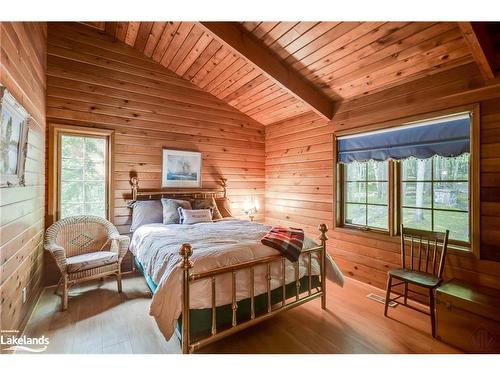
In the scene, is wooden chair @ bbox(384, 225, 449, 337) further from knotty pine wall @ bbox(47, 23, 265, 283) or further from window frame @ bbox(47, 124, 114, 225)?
window frame @ bbox(47, 124, 114, 225)

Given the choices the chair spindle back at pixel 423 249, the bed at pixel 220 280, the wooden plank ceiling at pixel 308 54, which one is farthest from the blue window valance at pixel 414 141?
the bed at pixel 220 280

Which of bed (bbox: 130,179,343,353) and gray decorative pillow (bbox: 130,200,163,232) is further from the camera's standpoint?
gray decorative pillow (bbox: 130,200,163,232)

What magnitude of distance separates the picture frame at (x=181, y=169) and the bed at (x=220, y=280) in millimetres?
1441

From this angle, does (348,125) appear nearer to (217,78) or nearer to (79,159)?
(217,78)

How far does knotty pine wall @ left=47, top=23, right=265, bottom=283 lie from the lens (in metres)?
3.05

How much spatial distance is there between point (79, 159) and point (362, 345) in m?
3.65

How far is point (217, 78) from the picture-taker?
368cm

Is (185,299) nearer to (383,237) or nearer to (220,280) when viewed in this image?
(220,280)

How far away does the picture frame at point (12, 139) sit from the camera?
1425mm

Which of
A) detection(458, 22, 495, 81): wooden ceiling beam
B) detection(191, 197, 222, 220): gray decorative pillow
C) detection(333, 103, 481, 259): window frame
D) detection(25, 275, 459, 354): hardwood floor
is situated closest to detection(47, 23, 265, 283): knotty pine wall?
detection(191, 197, 222, 220): gray decorative pillow

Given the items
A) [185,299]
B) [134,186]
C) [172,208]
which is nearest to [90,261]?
[172,208]

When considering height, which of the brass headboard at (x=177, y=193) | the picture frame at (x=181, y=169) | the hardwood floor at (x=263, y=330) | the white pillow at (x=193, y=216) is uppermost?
the picture frame at (x=181, y=169)

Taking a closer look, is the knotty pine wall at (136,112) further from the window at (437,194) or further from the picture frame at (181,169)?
the window at (437,194)
